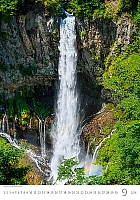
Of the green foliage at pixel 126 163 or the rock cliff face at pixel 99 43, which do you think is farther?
the rock cliff face at pixel 99 43

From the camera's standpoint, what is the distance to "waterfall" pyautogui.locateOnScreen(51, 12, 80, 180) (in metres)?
13.1

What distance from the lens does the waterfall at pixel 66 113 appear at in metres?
13.1

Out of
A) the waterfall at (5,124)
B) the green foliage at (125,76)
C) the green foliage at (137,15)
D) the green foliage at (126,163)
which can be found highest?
the green foliage at (137,15)

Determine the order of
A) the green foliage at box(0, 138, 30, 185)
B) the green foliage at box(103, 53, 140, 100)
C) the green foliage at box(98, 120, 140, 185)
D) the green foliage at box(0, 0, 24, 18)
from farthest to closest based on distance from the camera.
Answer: the green foliage at box(0, 0, 24, 18) < the green foliage at box(103, 53, 140, 100) < the green foliage at box(98, 120, 140, 185) < the green foliage at box(0, 138, 30, 185)

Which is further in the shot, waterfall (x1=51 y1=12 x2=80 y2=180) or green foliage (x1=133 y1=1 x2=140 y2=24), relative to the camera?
waterfall (x1=51 y1=12 x2=80 y2=180)

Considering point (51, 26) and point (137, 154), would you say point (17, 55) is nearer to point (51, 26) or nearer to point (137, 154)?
point (51, 26)

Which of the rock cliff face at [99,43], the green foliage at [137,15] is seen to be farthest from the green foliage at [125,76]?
the green foliage at [137,15]

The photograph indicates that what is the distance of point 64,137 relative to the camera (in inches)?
543

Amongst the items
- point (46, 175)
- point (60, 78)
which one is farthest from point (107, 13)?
point (46, 175)

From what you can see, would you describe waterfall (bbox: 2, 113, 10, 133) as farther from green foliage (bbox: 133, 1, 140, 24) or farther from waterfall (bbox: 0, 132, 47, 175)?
green foliage (bbox: 133, 1, 140, 24)

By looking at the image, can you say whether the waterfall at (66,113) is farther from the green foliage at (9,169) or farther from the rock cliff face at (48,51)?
the green foliage at (9,169)

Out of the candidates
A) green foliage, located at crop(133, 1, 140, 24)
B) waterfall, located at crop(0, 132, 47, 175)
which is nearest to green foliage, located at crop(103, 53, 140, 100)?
green foliage, located at crop(133, 1, 140, 24)
